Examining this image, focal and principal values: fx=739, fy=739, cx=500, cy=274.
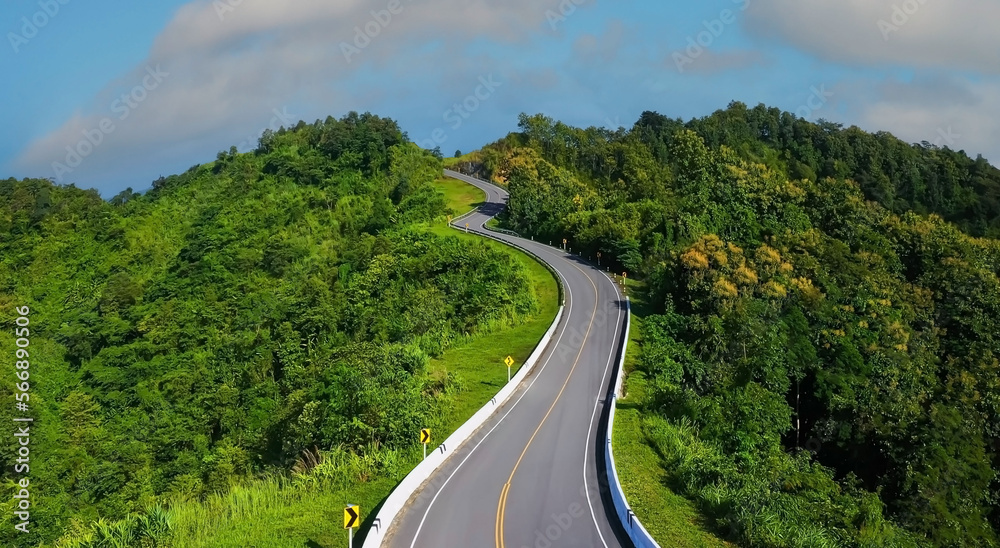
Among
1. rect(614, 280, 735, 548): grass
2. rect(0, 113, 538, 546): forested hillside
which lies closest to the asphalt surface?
rect(614, 280, 735, 548): grass

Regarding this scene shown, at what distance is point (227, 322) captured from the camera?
5766 cm

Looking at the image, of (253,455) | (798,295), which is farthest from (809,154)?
(253,455)

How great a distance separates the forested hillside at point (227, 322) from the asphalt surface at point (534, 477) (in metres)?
3.36

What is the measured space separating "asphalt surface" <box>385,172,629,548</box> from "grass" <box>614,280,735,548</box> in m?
0.90

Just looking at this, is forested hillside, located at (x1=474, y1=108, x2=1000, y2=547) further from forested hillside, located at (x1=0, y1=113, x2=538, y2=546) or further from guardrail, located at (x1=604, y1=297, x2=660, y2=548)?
forested hillside, located at (x1=0, y1=113, x2=538, y2=546)

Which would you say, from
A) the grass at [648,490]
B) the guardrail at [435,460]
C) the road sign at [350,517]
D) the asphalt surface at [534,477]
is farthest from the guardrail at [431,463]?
the grass at [648,490]

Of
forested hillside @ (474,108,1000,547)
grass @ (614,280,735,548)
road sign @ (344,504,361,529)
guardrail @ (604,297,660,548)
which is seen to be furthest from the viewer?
forested hillside @ (474,108,1000,547)

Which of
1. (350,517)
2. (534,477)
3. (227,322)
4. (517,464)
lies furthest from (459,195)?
(350,517)

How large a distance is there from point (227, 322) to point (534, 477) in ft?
134

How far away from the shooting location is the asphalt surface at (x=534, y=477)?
1903 centimetres

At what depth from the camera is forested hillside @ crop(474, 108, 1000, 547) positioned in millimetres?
28375

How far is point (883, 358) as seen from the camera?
148 feet

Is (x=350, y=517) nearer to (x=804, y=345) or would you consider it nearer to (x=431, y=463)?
(x=431, y=463)

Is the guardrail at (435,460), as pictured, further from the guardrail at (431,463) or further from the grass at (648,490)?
the grass at (648,490)
